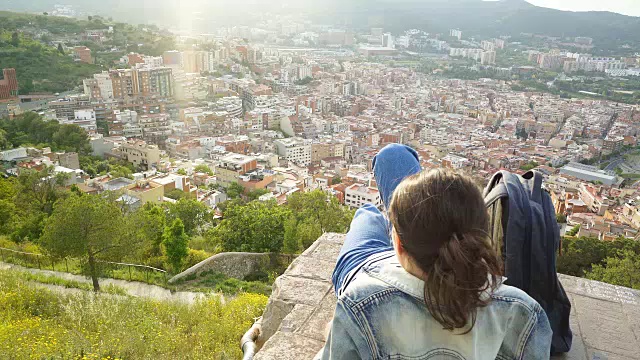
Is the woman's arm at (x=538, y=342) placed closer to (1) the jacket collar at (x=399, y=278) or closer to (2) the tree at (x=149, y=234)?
A: (1) the jacket collar at (x=399, y=278)

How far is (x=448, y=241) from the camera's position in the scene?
19.8 inches

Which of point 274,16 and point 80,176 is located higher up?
point 274,16

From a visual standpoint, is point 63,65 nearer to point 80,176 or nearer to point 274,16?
point 80,176

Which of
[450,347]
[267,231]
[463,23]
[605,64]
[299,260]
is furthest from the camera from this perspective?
[463,23]

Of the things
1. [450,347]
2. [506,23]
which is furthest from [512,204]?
[506,23]

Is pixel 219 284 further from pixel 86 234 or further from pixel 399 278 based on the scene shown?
pixel 399 278

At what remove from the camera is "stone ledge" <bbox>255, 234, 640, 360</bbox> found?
45.1 inches

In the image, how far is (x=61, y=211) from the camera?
4168mm

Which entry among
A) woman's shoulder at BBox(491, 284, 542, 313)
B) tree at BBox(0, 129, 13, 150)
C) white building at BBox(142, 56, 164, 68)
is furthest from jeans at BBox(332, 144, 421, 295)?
white building at BBox(142, 56, 164, 68)

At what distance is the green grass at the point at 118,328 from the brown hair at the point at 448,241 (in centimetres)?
130

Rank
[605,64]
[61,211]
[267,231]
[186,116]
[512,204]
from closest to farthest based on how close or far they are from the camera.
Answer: [512,204] < [61,211] < [267,231] < [186,116] < [605,64]

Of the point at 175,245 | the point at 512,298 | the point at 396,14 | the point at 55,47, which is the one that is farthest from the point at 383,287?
the point at 396,14

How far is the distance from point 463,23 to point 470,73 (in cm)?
2366

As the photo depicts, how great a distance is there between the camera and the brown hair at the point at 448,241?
0.49m
